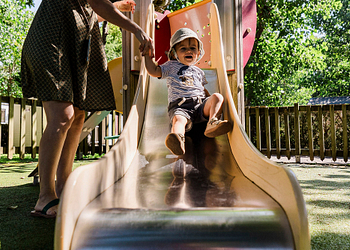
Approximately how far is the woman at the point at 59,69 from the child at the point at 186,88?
70 cm

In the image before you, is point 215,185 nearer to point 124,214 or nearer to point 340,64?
point 124,214

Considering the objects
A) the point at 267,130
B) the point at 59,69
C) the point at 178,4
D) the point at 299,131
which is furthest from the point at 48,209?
the point at 178,4

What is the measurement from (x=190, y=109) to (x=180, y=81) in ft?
1.06

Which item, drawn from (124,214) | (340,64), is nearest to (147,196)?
(124,214)

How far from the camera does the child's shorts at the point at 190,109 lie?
2.31 meters

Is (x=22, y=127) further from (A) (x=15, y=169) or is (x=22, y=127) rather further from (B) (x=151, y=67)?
(B) (x=151, y=67)

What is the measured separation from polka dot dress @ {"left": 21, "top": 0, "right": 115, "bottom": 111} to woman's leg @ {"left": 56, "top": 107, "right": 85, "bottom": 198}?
15 centimetres

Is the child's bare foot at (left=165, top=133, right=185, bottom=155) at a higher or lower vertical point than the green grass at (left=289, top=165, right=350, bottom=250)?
higher

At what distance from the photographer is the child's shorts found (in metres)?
2.31

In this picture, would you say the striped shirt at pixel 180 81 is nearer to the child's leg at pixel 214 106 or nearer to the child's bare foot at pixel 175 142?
the child's leg at pixel 214 106

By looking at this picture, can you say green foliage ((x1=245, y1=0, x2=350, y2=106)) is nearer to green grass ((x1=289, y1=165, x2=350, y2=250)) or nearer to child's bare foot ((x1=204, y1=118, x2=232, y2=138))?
green grass ((x1=289, y1=165, x2=350, y2=250))

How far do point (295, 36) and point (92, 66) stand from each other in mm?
9000

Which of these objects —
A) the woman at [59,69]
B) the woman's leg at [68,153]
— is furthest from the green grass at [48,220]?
the woman's leg at [68,153]

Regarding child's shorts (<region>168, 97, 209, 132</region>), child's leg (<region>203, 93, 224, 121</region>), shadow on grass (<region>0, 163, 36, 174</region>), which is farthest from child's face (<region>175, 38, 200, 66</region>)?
shadow on grass (<region>0, 163, 36, 174</region>)
